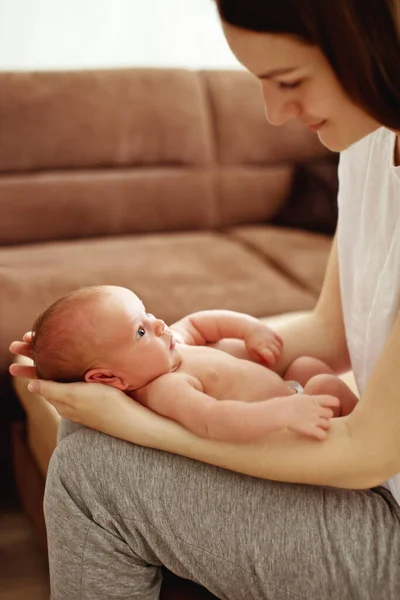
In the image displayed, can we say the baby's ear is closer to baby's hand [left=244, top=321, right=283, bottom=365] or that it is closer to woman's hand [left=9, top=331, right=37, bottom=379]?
woman's hand [left=9, top=331, right=37, bottom=379]

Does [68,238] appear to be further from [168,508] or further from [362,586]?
[362,586]

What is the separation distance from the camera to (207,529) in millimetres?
991

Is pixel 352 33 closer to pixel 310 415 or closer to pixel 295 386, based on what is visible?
pixel 310 415

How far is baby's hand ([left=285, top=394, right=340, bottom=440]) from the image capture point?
95 centimetres

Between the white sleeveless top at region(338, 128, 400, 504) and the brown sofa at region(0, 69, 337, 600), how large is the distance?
2.73 feet

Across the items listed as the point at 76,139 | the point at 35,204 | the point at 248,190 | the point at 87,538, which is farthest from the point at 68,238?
the point at 87,538

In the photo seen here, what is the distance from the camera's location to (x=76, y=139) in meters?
2.57

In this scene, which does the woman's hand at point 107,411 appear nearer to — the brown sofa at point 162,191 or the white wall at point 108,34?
the brown sofa at point 162,191

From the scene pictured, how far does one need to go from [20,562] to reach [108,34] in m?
2.13

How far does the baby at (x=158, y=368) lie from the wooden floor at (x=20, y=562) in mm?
726

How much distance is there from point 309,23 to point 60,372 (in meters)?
0.66

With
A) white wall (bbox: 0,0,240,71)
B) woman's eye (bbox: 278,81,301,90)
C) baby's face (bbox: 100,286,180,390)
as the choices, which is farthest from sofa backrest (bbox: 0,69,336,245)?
woman's eye (bbox: 278,81,301,90)

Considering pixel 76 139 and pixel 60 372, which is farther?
pixel 76 139

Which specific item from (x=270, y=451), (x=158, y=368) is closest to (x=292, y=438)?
(x=270, y=451)
